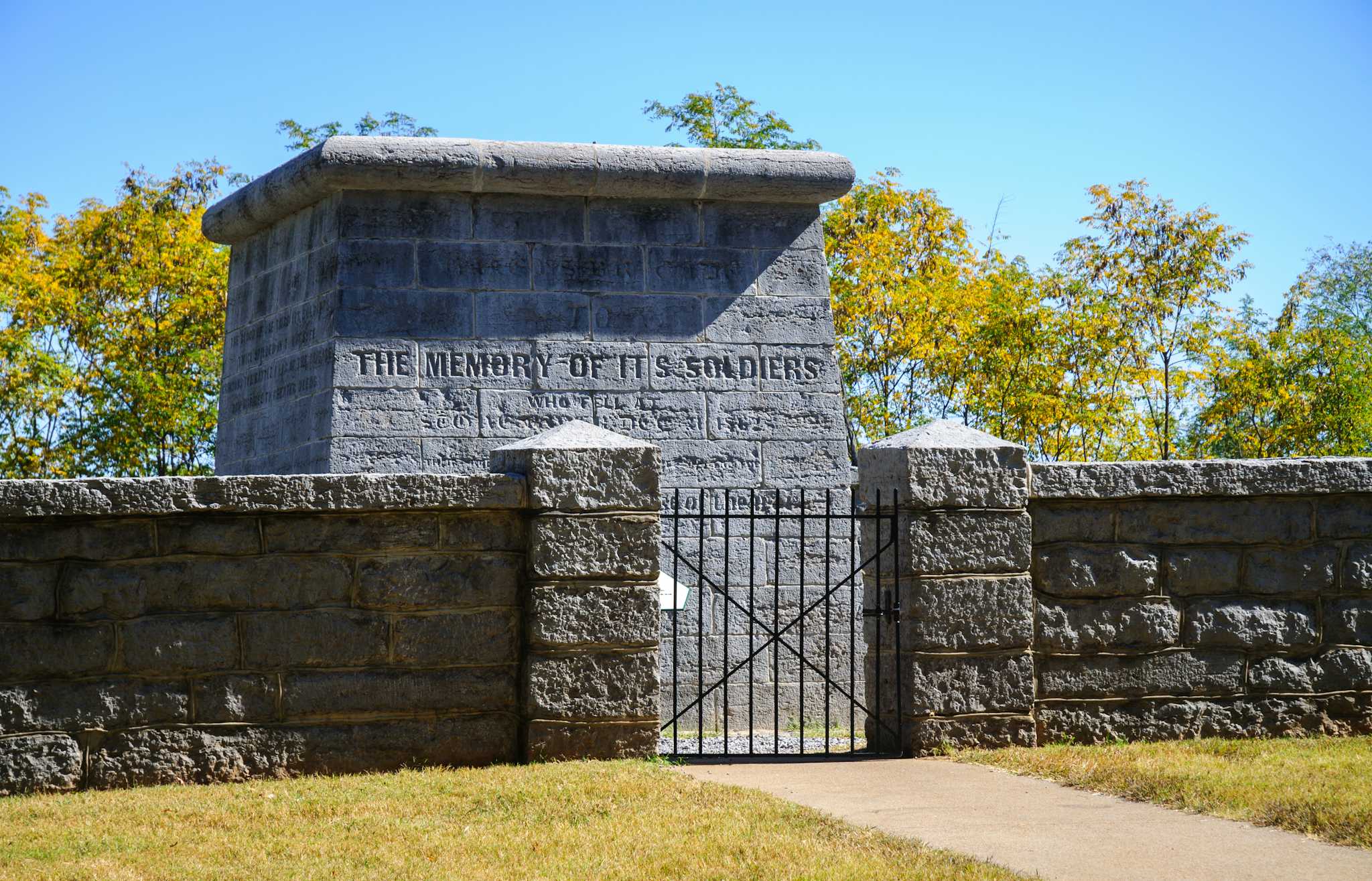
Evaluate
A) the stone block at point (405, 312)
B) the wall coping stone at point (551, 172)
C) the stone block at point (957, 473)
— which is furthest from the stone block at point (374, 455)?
the stone block at point (957, 473)

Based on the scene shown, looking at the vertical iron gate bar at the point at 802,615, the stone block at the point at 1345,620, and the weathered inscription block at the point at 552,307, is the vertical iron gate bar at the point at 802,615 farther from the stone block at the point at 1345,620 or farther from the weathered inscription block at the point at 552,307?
the stone block at the point at 1345,620

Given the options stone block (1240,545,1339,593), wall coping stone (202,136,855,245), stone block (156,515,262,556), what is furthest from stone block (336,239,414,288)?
stone block (1240,545,1339,593)

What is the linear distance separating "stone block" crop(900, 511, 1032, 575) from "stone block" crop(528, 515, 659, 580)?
128cm

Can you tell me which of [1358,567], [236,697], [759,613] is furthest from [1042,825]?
[759,613]

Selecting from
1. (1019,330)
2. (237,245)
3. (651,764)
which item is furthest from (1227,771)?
(1019,330)

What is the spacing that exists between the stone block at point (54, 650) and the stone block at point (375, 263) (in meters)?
3.02

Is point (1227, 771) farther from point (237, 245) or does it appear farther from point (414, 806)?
point (237, 245)

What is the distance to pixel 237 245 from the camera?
1047 cm

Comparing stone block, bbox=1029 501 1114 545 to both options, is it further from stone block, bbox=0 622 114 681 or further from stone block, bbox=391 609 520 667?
stone block, bbox=0 622 114 681

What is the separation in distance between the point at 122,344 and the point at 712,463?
14273 millimetres

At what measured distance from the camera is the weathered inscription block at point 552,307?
866 centimetres

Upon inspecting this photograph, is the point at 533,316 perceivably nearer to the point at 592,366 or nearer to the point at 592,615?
the point at 592,366

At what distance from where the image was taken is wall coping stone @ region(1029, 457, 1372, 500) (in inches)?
279

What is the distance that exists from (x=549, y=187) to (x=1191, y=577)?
4.43 meters
